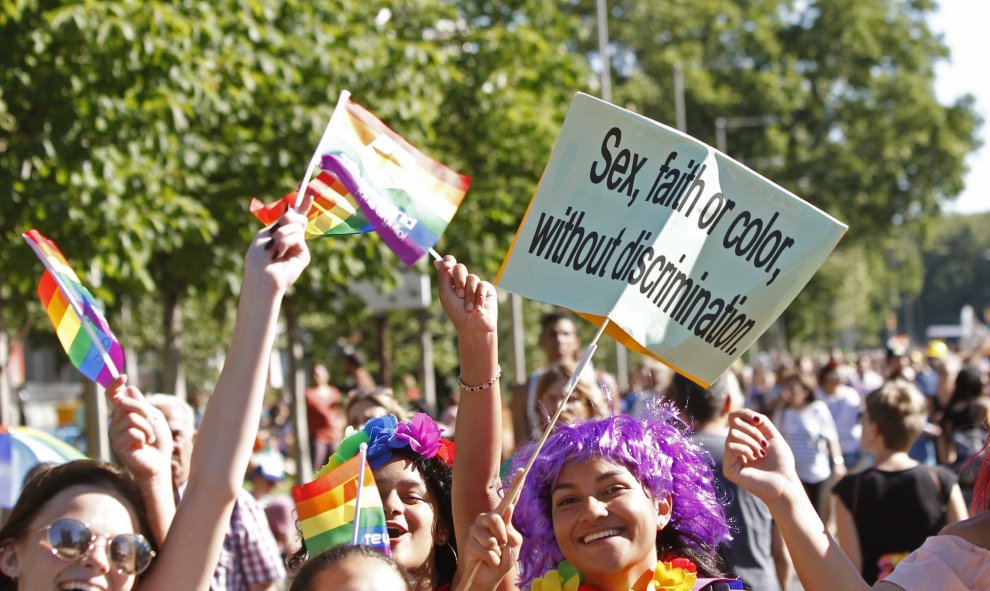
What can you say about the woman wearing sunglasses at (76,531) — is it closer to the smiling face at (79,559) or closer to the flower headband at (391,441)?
the smiling face at (79,559)

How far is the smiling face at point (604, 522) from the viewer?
3.20 metres

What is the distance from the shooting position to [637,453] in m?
3.36

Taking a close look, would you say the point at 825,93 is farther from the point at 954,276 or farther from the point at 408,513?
the point at 954,276

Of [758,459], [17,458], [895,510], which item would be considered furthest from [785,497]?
[895,510]

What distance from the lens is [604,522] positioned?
325cm

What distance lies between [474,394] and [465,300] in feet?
0.76

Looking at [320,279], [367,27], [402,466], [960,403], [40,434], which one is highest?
[402,466]

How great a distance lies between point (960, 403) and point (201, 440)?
317 inches

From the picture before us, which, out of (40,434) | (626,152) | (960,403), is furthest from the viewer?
(960,403)

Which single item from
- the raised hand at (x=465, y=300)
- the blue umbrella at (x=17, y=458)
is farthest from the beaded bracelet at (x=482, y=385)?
the blue umbrella at (x=17, y=458)

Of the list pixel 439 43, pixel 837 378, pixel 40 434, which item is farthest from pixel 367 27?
pixel 40 434

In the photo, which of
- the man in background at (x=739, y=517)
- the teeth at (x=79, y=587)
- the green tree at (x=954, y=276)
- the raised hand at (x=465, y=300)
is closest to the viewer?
the teeth at (x=79, y=587)

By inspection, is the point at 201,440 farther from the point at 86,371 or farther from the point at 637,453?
the point at 637,453

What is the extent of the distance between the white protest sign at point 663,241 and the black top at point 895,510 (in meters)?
2.57
